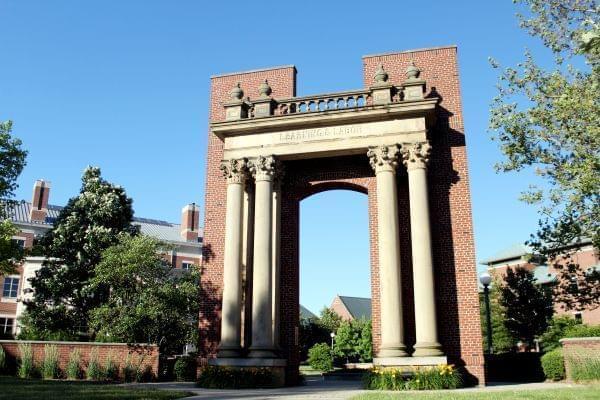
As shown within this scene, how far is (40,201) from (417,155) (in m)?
47.1

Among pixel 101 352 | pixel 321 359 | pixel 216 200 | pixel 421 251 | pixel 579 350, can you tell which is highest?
pixel 216 200

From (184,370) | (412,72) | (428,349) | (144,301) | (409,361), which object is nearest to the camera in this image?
(409,361)

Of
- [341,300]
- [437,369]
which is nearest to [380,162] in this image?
[437,369]

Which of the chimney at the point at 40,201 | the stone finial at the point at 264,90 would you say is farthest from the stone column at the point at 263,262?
the chimney at the point at 40,201

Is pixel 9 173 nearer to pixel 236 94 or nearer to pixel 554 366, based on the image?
pixel 236 94

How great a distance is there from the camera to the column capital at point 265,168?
19.1 metres

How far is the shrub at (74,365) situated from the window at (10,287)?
32.4m

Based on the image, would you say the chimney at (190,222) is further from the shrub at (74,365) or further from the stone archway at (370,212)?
the stone archway at (370,212)

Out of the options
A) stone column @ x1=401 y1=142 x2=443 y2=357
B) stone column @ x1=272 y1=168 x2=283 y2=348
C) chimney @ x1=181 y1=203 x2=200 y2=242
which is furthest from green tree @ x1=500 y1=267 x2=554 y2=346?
chimney @ x1=181 y1=203 x2=200 y2=242

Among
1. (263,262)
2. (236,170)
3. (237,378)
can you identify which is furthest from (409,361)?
(236,170)

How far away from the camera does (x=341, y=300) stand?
94.9 m

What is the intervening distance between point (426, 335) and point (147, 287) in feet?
43.1

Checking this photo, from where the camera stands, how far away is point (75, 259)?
3297cm

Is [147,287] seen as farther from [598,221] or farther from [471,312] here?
[598,221]
